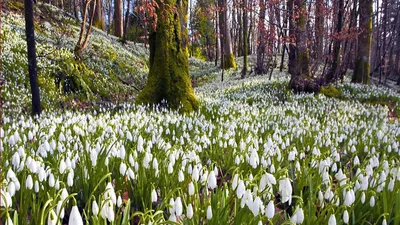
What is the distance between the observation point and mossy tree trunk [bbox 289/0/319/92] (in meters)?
12.9

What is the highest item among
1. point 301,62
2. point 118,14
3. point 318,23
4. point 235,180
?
point 118,14

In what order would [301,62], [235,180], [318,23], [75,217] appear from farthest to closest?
[318,23] → [301,62] → [235,180] → [75,217]

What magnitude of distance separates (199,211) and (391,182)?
160 centimetres

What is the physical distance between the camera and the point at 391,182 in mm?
2812

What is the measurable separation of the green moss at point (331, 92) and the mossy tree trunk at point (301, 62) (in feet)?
0.86

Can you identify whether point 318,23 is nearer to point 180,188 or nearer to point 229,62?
point 229,62

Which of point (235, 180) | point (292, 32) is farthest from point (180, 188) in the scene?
point (292, 32)

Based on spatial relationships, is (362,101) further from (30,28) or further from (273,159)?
(30,28)

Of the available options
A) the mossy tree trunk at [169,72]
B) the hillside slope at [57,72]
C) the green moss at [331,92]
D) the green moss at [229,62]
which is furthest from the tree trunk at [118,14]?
the mossy tree trunk at [169,72]

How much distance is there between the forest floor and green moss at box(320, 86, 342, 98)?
0.26ft

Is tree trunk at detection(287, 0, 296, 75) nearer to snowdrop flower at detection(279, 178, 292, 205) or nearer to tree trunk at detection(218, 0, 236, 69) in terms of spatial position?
tree trunk at detection(218, 0, 236, 69)

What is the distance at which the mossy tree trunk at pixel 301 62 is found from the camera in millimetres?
12922

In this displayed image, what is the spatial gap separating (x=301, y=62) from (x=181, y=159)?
11633 mm

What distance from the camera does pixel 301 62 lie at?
45.7 ft
